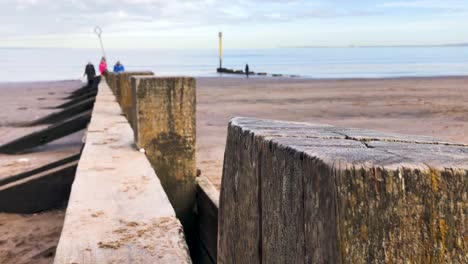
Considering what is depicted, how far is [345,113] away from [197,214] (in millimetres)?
14915

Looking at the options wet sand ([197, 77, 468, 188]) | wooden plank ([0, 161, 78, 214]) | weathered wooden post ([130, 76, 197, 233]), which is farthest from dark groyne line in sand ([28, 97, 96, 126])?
weathered wooden post ([130, 76, 197, 233])

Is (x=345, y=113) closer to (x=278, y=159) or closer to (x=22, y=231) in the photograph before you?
(x=22, y=231)

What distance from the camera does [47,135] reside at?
905 centimetres

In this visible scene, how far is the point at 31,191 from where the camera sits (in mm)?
5051

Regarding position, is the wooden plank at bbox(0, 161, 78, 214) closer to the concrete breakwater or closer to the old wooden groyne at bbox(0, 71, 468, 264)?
the old wooden groyne at bbox(0, 71, 468, 264)

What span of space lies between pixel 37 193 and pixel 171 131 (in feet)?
4.25

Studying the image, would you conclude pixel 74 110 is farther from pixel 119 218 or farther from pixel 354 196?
pixel 354 196

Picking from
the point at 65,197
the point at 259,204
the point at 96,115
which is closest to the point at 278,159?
the point at 259,204

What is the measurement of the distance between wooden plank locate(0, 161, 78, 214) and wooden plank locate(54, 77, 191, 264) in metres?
0.76

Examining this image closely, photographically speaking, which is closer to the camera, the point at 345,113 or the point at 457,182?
the point at 457,182

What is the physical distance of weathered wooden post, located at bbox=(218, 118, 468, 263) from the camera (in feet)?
3.16

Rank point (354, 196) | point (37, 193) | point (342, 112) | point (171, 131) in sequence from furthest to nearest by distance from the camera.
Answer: point (342, 112), point (37, 193), point (171, 131), point (354, 196)

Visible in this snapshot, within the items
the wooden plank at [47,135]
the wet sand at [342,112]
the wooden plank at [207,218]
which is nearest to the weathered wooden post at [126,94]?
the wooden plank at [47,135]

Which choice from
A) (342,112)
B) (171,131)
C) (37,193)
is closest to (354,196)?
(171,131)
